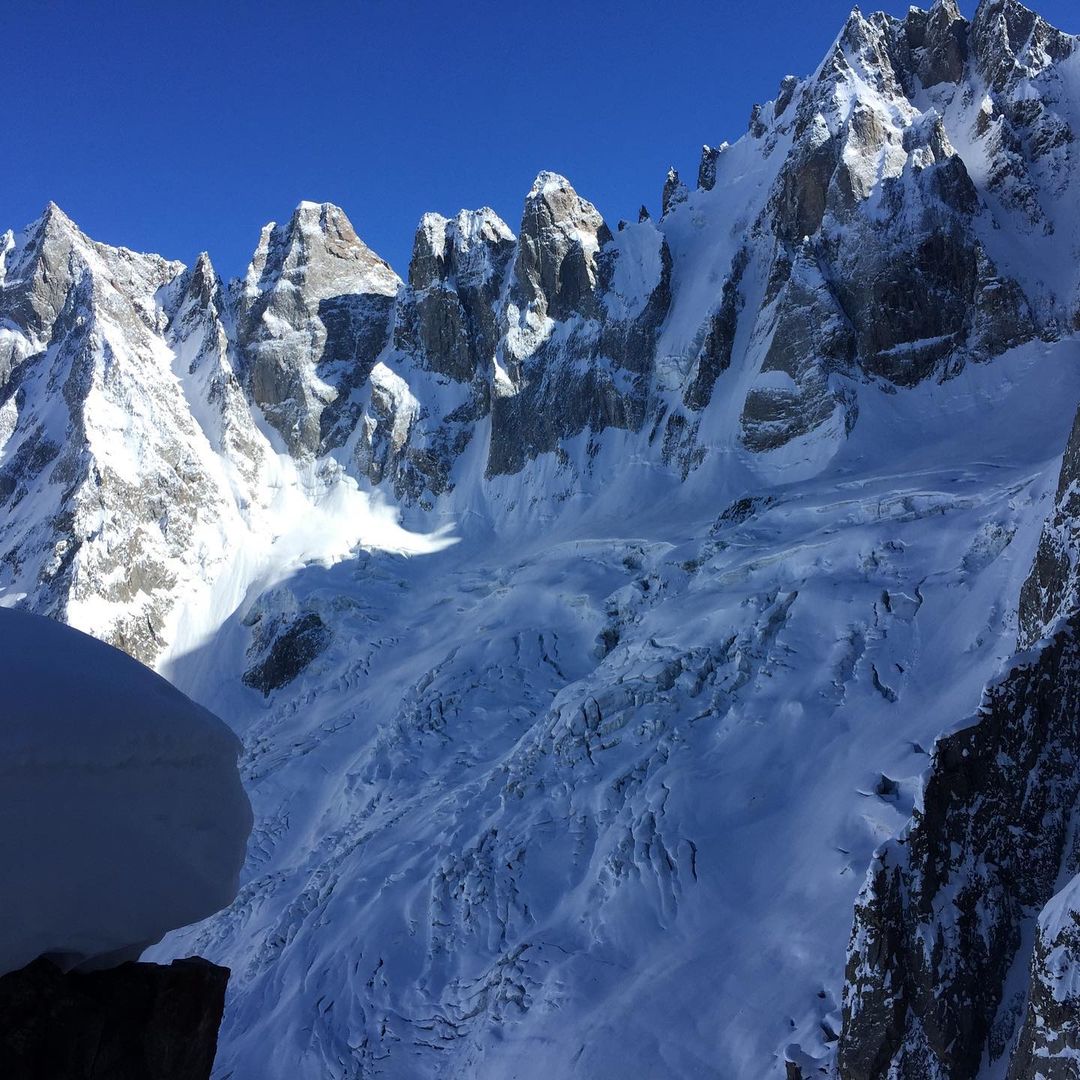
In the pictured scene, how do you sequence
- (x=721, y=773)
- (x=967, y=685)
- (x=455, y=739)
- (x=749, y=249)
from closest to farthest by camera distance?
1. (x=967, y=685)
2. (x=721, y=773)
3. (x=455, y=739)
4. (x=749, y=249)

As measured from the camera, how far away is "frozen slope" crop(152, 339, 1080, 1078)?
2134 centimetres

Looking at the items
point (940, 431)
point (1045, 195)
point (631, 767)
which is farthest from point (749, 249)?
point (631, 767)

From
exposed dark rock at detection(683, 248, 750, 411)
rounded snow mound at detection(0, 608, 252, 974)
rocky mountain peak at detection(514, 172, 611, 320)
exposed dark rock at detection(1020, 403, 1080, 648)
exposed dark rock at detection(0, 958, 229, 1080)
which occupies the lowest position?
exposed dark rock at detection(0, 958, 229, 1080)

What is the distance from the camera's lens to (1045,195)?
57.4 meters

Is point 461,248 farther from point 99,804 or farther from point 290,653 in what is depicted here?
point 99,804

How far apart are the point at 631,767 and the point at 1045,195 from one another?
51.3 metres

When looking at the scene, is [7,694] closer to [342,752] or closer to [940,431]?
[342,752]

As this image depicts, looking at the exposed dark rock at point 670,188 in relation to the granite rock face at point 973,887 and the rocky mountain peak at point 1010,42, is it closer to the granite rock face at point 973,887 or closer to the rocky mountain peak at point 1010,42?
the rocky mountain peak at point 1010,42

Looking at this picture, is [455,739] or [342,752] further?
[342,752]

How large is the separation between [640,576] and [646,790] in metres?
18.5

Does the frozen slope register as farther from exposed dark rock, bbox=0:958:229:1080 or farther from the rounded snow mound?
the rounded snow mound

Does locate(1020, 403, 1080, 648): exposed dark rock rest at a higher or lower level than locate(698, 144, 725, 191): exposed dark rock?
lower

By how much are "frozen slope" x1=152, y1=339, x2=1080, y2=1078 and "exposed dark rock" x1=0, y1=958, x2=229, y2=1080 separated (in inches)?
629

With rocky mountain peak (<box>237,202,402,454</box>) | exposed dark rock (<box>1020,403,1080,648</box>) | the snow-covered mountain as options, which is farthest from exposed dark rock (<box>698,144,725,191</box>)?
exposed dark rock (<box>1020,403,1080,648</box>)
